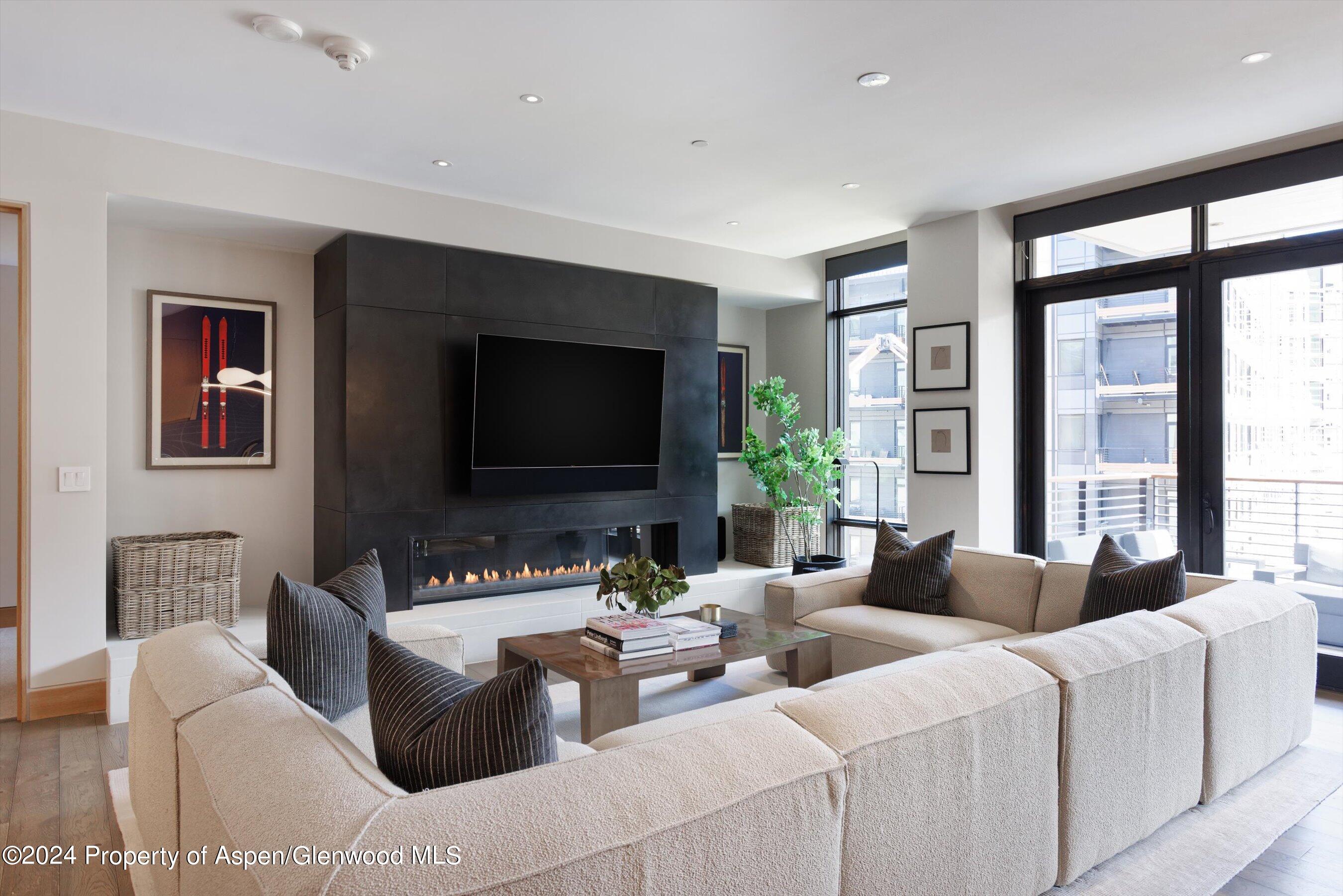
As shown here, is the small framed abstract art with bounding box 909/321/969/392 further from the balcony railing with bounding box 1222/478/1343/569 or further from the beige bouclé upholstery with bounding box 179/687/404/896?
the beige bouclé upholstery with bounding box 179/687/404/896

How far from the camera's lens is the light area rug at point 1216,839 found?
2111mm

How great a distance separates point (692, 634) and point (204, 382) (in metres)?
3.05

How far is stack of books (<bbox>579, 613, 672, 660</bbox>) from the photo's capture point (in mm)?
2951

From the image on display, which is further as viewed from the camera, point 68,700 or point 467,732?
point 68,700

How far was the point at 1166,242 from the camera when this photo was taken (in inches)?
173

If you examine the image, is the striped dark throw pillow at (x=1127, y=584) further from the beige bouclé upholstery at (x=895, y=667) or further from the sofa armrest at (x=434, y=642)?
the sofa armrest at (x=434, y=642)

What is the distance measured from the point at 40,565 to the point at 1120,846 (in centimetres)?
412

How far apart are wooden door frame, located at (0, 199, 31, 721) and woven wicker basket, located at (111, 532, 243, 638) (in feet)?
1.15

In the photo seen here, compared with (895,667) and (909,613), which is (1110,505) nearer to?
(909,613)

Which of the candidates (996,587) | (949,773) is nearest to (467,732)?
(949,773)

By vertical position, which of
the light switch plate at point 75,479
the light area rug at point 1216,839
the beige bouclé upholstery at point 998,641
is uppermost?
the light switch plate at point 75,479

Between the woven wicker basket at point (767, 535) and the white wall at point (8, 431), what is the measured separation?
16.2ft

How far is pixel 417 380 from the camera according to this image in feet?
14.6

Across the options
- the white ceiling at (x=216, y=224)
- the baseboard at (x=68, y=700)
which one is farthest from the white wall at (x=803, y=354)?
the baseboard at (x=68, y=700)
